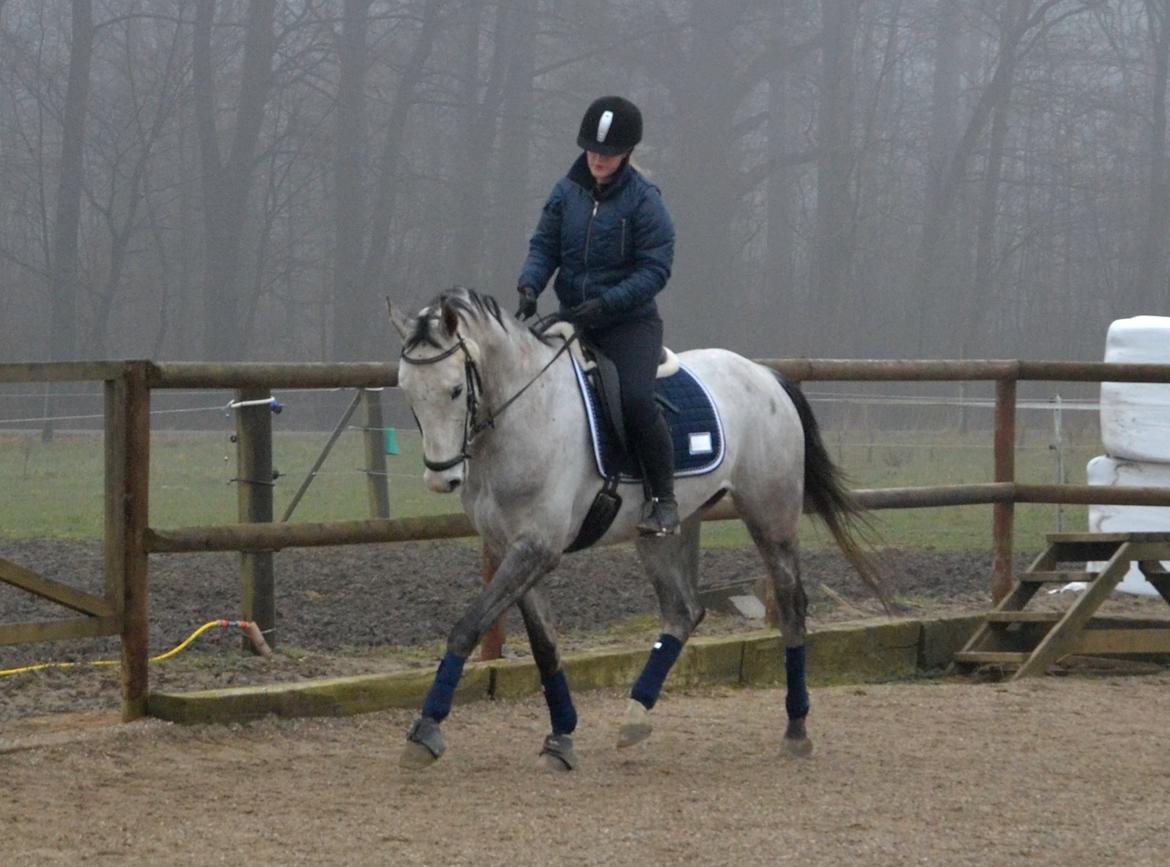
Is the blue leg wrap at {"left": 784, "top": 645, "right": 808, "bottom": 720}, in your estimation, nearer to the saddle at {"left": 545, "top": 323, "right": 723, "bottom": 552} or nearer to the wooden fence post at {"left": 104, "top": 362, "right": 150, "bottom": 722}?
the saddle at {"left": 545, "top": 323, "right": 723, "bottom": 552}

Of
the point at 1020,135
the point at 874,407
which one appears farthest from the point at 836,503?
the point at 1020,135

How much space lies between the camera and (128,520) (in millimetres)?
5961

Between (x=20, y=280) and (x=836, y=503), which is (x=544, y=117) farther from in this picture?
(x=836, y=503)

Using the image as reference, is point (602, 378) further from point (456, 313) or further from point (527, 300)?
point (456, 313)

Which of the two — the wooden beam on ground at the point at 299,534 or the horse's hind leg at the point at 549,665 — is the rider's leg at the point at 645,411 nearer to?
the horse's hind leg at the point at 549,665

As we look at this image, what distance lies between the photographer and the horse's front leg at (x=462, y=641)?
525 centimetres

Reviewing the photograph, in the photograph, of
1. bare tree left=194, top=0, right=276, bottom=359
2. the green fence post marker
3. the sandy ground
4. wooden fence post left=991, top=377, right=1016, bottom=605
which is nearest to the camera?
the sandy ground

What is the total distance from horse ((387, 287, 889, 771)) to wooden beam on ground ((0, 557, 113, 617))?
1.19 metres

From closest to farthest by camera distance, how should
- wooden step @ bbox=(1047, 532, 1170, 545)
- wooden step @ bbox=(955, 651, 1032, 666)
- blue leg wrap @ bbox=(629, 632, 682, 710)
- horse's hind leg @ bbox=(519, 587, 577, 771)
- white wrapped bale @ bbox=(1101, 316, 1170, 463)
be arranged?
horse's hind leg @ bbox=(519, 587, 577, 771), blue leg wrap @ bbox=(629, 632, 682, 710), wooden step @ bbox=(955, 651, 1032, 666), wooden step @ bbox=(1047, 532, 1170, 545), white wrapped bale @ bbox=(1101, 316, 1170, 463)

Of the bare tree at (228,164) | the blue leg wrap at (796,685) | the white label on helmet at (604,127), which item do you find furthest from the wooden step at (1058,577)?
the bare tree at (228,164)

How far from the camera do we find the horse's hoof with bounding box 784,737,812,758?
5.89 metres

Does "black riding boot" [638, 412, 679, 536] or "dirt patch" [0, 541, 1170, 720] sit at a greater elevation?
"black riding boot" [638, 412, 679, 536]

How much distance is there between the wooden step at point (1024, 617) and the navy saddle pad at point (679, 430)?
9.25 ft

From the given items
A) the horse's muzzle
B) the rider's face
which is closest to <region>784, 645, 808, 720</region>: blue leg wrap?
the horse's muzzle
